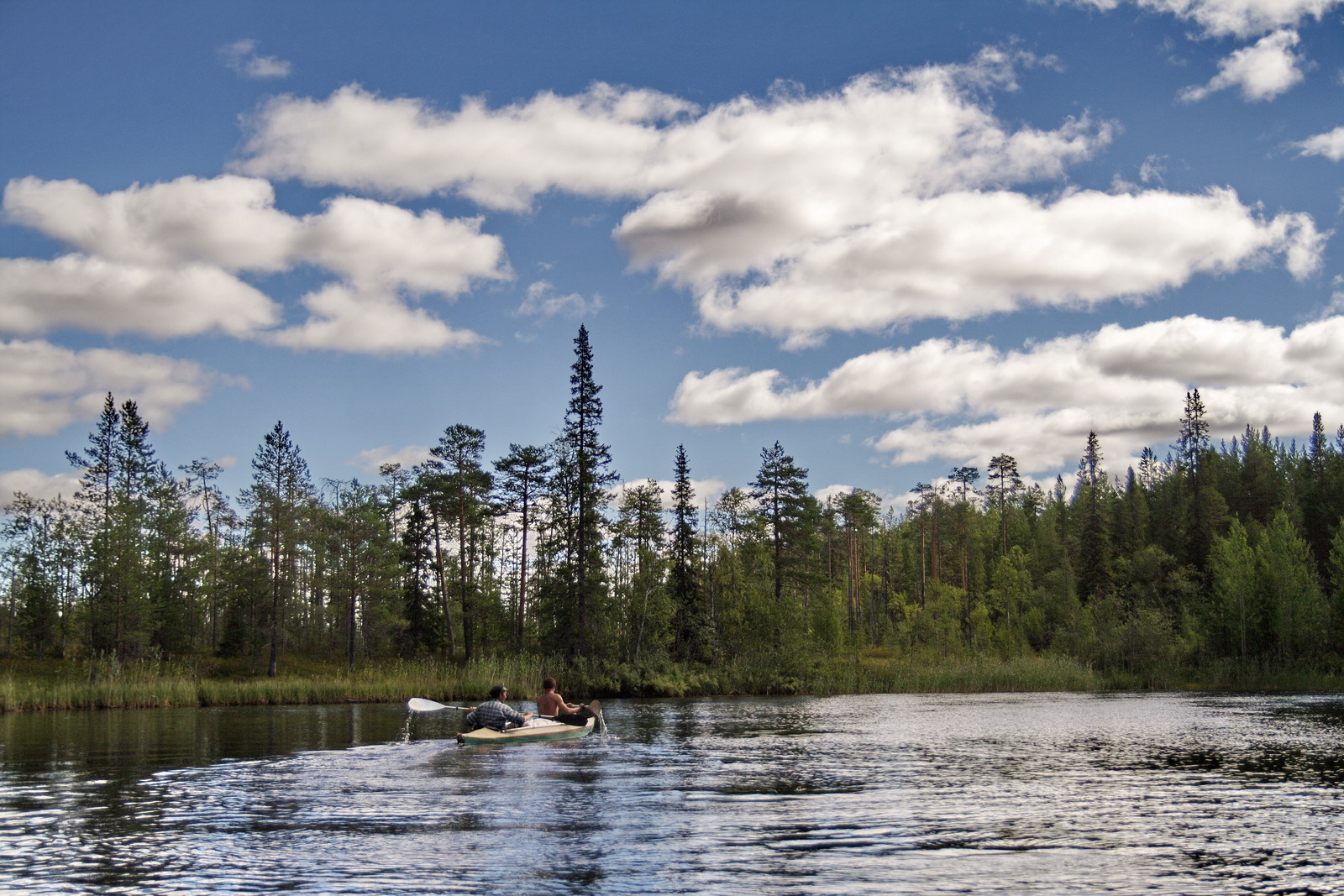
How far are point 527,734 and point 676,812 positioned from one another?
38.2ft

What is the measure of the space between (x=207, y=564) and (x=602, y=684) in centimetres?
4017

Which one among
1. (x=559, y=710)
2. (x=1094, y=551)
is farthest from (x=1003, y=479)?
(x=559, y=710)

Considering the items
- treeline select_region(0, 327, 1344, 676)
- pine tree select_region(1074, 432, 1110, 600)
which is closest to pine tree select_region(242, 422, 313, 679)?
treeline select_region(0, 327, 1344, 676)

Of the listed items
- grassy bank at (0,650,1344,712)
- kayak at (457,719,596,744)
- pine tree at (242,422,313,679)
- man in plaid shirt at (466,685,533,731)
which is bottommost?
grassy bank at (0,650,1344,712)

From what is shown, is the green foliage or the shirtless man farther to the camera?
the green foliage

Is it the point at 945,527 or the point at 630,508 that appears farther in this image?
the point at 945,527

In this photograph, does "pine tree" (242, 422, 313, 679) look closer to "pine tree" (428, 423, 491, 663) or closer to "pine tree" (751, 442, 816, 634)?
"pine tree" (428, 423, 491, 663)

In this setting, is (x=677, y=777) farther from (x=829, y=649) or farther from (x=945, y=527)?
(x=945, y=527)

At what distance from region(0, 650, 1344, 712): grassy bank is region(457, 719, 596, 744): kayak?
19650 millimetres

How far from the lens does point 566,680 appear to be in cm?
5609

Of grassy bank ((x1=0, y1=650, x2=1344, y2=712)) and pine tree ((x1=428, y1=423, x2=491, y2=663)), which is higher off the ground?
pine tree ((x1=428, y1=423, x2=491, y2=663))

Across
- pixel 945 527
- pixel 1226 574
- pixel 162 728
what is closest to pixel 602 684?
pixel 162 728

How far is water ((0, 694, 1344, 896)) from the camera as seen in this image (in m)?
11.7

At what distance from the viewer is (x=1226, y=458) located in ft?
420
